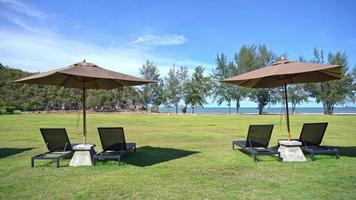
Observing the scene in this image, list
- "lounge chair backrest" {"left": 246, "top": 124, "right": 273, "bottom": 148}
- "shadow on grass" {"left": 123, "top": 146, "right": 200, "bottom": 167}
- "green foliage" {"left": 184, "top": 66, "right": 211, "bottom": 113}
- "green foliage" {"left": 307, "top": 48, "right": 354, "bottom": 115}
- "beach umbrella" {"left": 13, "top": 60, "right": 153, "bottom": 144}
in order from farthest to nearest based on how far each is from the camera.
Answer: "green foliage" {"left": 184, "top": 66, "right": 211, "bottom": 113} → "green foliage" {"left": 307, "top": 48, "right": 354, "bottom": 115} → "lounge chair backrest" {"left": 246, "top": 124, "right": 273, "bottom": 148} → "shadow on grass" {"left": 123, "top": 146, "right": 200, "bottom": 167} → "beach umbrella" {"left": 13, "top": 60, "right": 153, "bottom": 144}

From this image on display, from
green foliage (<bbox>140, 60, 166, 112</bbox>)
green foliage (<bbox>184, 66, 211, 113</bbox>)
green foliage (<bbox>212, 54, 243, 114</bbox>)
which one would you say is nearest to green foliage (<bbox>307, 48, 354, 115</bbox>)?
green foliage (<bbox>212, 54, 243, 114</bbox>)

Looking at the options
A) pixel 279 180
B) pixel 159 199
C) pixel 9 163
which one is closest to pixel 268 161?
pixel 279 180

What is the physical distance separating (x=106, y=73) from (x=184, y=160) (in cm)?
294

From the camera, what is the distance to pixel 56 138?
8.16 meters

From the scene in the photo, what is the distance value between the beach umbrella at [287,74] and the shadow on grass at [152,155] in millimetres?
2549

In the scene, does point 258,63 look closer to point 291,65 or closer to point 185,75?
point 185,75

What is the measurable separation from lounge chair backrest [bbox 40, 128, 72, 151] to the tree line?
4309cm

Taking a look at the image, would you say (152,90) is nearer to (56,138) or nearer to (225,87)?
(225,87)

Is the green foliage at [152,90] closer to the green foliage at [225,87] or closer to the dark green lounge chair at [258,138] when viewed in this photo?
the green foliage at [225,87]

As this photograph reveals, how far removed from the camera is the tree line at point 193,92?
1795 inches

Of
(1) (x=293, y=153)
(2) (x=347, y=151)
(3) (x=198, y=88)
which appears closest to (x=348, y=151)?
(2) (x=347, y=151)

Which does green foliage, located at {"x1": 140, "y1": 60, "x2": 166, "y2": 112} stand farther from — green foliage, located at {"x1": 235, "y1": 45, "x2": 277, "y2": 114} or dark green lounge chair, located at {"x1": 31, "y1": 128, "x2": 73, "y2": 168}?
dark green lounge chair, located at {"x1": 31, "y1": 128, "x2": 73, "y2": 168}

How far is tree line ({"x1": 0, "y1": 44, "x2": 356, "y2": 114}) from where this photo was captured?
45594mm

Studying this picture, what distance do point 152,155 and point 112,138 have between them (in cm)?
142
